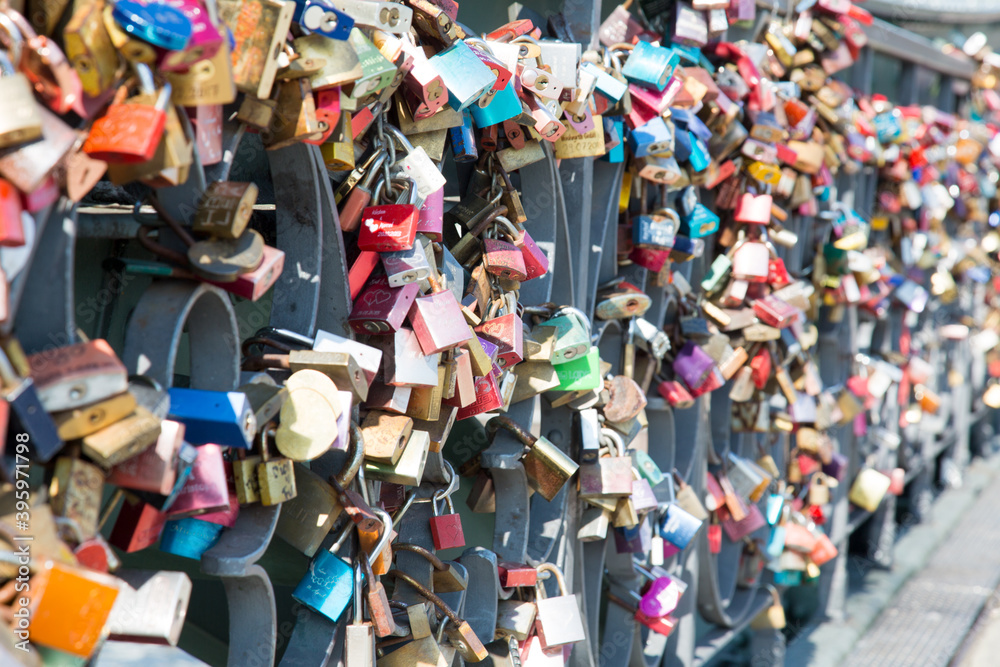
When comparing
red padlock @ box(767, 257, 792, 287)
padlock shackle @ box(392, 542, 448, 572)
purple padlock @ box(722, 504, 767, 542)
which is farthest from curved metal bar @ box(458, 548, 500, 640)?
red padlock @ box(767, 257, 792, 287)

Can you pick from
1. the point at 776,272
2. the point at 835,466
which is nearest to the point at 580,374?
the point at 776,272

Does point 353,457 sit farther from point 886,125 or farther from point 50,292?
point 886,125

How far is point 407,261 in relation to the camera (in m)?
1.00

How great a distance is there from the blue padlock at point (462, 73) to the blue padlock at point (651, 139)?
53cm

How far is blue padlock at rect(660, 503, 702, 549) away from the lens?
173 centimetres

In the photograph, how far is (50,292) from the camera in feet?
2.27

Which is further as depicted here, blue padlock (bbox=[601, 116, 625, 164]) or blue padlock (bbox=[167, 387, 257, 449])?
blue padlock (bbox=[601, 116, 625, 164])

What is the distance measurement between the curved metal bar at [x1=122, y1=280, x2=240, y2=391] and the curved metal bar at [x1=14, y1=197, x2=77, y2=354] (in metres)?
0.10

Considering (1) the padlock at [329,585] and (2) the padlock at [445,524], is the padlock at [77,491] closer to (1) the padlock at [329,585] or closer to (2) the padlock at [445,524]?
(1) the padlock at [329,585]

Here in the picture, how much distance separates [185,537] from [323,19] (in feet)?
1.71

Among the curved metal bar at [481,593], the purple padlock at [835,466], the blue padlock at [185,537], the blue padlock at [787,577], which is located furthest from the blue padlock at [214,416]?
the purple padlock at [835,466]

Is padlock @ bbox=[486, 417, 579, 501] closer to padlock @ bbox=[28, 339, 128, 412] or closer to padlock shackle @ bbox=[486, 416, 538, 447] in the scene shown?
padlock shackle @ bbox=[486, 416, 538, 447]

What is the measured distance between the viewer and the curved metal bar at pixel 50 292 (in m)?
0.69

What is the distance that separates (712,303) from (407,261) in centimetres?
122
